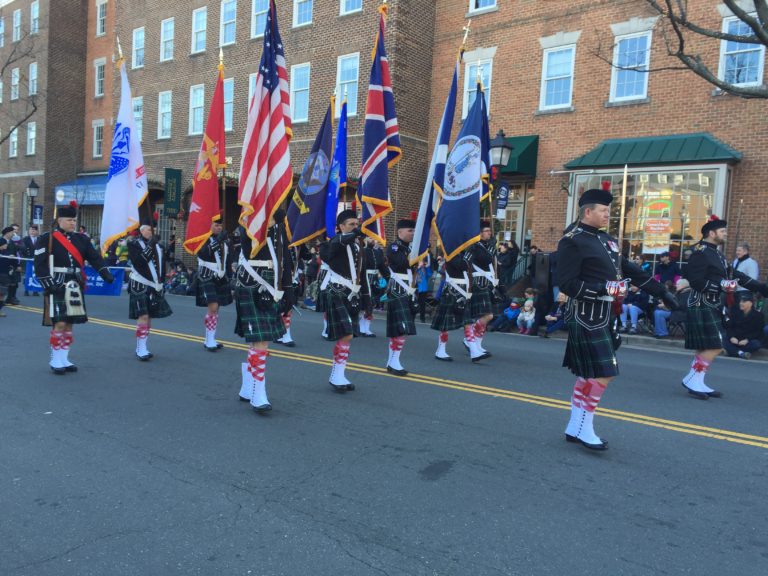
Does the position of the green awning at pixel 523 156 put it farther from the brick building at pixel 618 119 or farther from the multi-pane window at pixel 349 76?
the multi-pane window at pixel 349 76

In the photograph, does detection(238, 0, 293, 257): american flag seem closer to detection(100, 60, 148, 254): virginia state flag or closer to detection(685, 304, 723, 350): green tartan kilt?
detection(100, 60, 148, 254): virginia state flag

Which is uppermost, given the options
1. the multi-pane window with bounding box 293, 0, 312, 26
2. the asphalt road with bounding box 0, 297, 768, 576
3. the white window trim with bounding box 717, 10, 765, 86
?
the multi-pane window with bounding box 293, 0, 312, 26

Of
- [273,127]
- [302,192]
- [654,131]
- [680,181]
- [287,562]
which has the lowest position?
[287,562]

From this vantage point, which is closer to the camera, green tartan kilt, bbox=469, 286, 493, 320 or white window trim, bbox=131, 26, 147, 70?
green tartan kilt, bbox=469, 286, 493, 320

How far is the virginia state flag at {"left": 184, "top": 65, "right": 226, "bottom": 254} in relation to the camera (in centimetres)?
849

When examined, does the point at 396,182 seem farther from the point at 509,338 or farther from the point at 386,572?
the point at 386,572

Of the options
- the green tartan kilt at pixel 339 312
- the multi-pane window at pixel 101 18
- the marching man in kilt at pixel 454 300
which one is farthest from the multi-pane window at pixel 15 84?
the green tartan kilt at pixel 339 312

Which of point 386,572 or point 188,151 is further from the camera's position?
point 188,151

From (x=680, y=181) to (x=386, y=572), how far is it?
1424 cm

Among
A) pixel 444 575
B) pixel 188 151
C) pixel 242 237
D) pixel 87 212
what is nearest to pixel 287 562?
pixel 444 575

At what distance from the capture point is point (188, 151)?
2591 centimetres

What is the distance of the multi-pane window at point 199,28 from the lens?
83.4 feet

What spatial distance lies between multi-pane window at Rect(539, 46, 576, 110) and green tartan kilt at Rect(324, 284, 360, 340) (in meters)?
12.5

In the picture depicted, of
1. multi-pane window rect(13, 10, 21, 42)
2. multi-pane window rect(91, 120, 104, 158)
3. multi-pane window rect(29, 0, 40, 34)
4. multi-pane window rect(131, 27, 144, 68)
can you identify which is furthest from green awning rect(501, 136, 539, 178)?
multi-pane window rect(13, 10, 21, 42)
